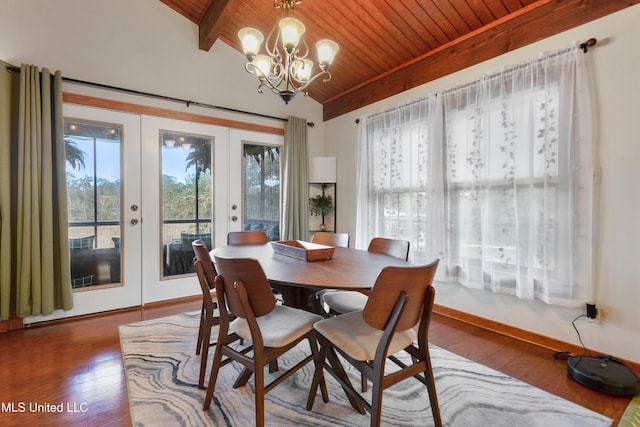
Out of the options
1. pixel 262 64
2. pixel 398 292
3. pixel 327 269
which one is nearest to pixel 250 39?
pixel 262 64

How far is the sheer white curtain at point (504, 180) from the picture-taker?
2.08 m

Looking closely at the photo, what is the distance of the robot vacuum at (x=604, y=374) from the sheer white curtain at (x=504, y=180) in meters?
0.37

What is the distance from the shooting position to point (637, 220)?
6.21 ft

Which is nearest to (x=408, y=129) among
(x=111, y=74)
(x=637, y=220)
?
(x=637, y=220)

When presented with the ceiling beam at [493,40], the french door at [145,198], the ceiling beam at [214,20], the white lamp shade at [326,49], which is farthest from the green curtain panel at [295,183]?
the white lamp shade at [326,49]

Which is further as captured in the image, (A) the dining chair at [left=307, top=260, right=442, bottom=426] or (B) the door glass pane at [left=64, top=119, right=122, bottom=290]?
(B) the door glass pane at [left=64, top=119, right=122, bottom=290]

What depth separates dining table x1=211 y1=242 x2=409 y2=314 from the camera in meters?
1.34

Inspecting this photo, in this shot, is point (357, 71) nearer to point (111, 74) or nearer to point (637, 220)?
point (111, 74)

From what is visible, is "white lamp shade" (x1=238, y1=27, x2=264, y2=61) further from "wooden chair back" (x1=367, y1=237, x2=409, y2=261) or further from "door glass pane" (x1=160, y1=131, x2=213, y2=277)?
"door glass pane" (x1=160, y1=131, x2=213, y2=277)

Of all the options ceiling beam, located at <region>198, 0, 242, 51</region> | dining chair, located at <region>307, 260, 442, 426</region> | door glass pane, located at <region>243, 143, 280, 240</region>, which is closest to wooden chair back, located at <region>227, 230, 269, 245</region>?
door glass pane, located at <region>243, 143, 280, 240</region>

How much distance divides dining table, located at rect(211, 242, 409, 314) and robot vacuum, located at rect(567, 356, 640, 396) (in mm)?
1241

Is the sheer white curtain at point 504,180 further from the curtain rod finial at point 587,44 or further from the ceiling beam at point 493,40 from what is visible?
the ceiling beam at point 493,40

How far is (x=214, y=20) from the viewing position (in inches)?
121

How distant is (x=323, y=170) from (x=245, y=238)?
5.86 ft
